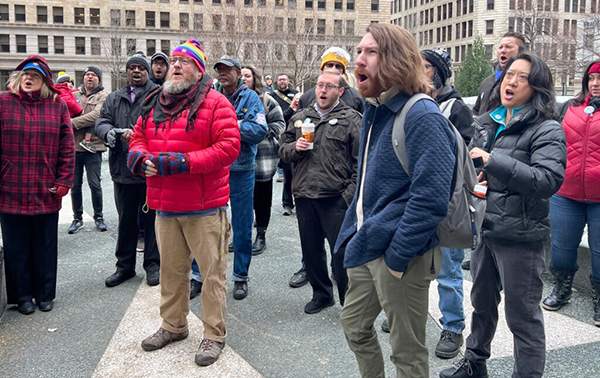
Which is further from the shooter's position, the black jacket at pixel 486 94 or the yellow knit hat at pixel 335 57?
the yellow knit hat at pixel 335 57

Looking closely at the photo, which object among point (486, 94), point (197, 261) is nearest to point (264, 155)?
point (197, 261)

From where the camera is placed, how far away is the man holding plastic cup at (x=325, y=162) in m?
4.61

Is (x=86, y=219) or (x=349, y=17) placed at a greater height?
(x=349, y=17)

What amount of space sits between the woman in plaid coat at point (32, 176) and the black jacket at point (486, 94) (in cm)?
356

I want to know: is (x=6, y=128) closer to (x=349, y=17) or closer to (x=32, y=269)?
(x=32, y=269)

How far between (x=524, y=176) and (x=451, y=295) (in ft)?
4.71

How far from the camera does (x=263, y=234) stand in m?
7.00

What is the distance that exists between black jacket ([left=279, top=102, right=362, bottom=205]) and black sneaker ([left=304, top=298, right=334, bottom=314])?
0.97 metres

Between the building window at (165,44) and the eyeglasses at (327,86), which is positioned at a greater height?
the building window at (165,44)

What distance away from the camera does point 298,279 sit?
5.65m

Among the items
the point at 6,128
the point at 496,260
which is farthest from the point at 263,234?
the point at 496,260

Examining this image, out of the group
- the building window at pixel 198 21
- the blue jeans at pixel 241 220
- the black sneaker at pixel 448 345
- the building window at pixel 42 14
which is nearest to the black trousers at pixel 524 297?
the black sneaker at pixel 448 345

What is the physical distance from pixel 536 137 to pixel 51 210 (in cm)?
395

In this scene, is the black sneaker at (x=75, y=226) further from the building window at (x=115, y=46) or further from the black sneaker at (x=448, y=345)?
the building window at (x=115, y=46)
